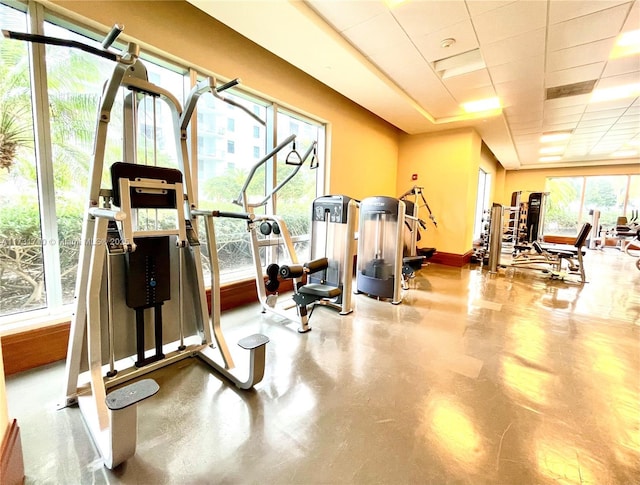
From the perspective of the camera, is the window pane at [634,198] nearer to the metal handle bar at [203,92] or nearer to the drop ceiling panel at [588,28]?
the drop ceiling panel at [588,28]

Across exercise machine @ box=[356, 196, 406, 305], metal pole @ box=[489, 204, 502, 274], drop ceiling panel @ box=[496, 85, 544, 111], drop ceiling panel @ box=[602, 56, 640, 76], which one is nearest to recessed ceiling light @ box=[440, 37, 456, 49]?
drop ceiling panel @ box=[496, 85, 544, 111]

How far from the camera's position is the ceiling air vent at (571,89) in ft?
13.4

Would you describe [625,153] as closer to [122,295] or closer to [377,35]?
[377,35]

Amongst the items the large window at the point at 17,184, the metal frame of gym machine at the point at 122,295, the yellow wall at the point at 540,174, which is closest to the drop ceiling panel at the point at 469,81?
the metal frame of gym machine at the point at 122,295

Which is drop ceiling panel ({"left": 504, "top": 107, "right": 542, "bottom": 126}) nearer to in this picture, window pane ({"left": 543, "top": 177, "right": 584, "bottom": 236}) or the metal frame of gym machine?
the metal frame of gym machine

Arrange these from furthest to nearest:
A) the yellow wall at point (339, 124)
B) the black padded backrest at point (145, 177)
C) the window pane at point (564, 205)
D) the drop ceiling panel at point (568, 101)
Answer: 1. the window pane at point (564, 205)
2. the drop ceiling panel at point (568, 101)
3. the yellow wall at point (339, 124)
4. the black padded backrest at point (145, 177)

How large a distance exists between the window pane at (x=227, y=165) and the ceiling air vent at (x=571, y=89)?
4.36m

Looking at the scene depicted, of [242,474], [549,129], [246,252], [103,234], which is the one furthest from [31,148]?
[549,129]

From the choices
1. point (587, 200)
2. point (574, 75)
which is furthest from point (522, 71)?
point (587, 200)

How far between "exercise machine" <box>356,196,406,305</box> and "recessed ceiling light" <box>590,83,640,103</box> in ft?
12.2

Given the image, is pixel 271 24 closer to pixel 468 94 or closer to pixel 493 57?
pixel 493 57

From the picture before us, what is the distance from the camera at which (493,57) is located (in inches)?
133

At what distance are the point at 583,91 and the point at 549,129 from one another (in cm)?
218

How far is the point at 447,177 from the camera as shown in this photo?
6195 millimetres
